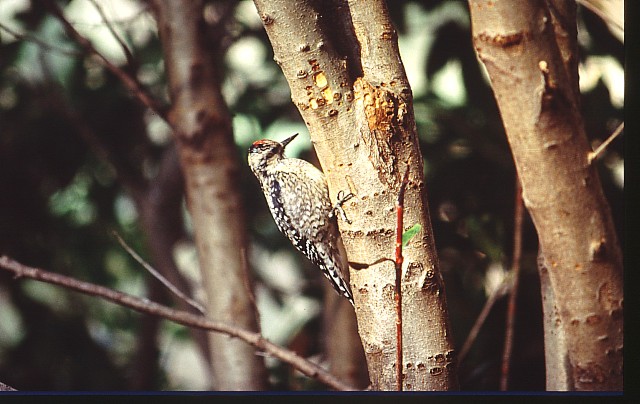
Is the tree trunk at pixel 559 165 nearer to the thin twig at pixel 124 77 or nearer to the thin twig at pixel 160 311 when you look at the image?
the thin twig at pixel 160 311

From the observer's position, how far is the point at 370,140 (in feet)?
2.83

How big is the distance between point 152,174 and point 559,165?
3.36 feet

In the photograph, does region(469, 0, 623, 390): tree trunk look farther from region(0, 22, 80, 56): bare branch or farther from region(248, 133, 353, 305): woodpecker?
region(0, 22, 80, 56): bare branch

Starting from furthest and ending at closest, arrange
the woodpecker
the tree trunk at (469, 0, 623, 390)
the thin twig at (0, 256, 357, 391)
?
the woodpecker
the thin twig at (0, 256, 357, 391)
the tree trunk at (469, 0, 623, 390)

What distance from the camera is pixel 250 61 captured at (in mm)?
1518

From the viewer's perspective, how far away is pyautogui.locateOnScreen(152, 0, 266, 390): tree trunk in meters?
1.31

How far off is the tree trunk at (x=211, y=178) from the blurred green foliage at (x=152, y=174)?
82mm

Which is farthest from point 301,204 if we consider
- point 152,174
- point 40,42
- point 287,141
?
point 40,42

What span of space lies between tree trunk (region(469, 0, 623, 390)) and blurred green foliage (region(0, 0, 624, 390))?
29cm

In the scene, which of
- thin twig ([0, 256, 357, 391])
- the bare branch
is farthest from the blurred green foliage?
thin twig ([0, 256, 357, 391])

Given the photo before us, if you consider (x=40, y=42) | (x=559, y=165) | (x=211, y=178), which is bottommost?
(x=559, y=165)

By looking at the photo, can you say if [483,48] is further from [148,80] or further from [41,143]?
[41,143]

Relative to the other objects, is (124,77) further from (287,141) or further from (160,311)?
(160,311)

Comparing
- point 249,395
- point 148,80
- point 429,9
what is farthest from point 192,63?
point 249,395
